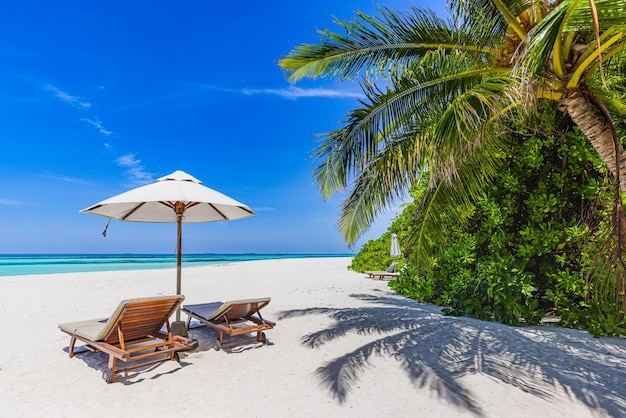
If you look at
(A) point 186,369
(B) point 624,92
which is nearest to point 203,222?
(A) point 186,369

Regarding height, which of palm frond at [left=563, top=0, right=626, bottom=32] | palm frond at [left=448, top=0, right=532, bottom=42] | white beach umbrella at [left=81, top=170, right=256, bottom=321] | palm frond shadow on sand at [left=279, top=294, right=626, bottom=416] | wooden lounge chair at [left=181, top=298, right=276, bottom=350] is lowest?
palm frond shadow on sand at [left=279, top=294, right=626, bottom=416]

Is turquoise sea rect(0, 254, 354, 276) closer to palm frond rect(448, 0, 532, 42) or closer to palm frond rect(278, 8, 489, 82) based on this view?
palm frond rect(278, 8, 489, 82)

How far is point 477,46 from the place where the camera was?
494 centimetres

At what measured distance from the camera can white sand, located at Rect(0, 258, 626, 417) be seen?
130 inches

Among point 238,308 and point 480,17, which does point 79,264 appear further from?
point 480,17

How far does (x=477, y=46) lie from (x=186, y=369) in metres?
5.96

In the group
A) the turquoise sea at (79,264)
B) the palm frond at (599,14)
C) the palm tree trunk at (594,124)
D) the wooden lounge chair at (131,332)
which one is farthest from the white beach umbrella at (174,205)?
the turquoise sea at (79,264)

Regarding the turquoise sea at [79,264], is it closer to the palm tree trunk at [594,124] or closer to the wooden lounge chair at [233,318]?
the wooden lounge chair at [233,318]

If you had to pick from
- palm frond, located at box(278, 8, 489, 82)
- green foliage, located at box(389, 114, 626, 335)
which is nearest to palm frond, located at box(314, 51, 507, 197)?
palm frond, located at box(278, 8, 489, 82)

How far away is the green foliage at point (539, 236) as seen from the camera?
20.3ft

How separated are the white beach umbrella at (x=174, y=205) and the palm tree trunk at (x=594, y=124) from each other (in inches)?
181

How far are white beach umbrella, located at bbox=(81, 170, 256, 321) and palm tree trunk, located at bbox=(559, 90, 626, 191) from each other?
4.61 meters

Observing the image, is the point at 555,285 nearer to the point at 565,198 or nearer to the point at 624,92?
→ the point at 565,198

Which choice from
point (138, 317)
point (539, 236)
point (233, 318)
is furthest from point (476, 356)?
point (138, 317)
